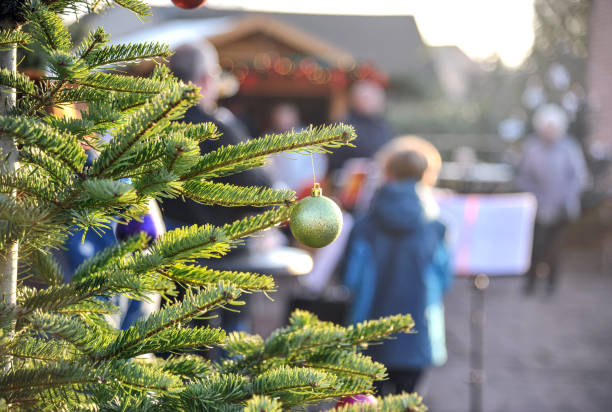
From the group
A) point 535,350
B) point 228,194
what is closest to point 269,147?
point 228,194

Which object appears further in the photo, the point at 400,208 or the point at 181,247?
the point at 400,208

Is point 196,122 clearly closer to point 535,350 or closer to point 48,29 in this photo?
point 48,29

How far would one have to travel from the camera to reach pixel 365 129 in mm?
6703

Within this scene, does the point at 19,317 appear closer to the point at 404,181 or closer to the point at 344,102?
the point at 404,181

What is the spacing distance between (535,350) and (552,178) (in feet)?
9.17

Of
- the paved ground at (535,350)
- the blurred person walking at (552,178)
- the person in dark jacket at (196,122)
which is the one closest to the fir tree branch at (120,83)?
the person in dark jacket at (196,122)

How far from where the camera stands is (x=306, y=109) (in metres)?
13.6

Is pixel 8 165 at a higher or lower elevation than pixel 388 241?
higher

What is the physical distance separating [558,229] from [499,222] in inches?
173

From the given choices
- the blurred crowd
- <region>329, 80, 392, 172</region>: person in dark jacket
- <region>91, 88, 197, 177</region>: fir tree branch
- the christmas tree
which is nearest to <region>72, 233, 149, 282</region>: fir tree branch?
the christmas tree

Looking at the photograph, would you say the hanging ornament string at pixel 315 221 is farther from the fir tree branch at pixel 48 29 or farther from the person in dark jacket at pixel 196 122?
the person in dark jacket at pixel 196 122

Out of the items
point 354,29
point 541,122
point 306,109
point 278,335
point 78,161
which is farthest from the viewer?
point 354,29

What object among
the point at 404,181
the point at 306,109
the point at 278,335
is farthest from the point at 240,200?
the point at 306,109

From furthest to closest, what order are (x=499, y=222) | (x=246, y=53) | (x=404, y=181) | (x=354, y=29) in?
(x=354, y=29) → (x=246, y=53) → (x=499, y=222) → (x=404, y=181)
